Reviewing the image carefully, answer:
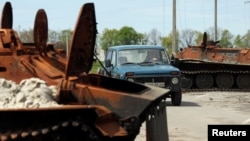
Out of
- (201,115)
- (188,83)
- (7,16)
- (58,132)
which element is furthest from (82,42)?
(188,83)

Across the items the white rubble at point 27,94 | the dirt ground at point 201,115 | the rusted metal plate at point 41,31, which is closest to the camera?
the white rubble at point 27,94

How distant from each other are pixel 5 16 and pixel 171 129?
4.84m

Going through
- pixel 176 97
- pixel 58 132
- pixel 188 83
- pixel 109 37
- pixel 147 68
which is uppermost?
pixel 58 132

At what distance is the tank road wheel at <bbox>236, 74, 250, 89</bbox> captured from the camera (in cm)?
2462

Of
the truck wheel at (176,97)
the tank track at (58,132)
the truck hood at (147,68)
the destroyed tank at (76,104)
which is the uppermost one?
the destroyed tank at (76,104)

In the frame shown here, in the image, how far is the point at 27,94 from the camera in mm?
5805

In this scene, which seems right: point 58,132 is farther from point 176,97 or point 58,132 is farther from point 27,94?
point 176,97

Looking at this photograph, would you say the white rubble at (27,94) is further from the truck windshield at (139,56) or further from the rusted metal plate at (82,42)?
the truck windshield at (139,56)

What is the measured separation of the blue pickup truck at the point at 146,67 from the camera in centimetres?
1605

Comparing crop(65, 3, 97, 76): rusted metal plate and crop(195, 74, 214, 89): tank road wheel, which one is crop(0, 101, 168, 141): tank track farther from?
crop(195, 74, 214, 89): tank road wheel

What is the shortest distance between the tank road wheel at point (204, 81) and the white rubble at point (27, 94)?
18.9 meters

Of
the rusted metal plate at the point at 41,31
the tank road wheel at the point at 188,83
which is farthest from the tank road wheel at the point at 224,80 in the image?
the rusted metal plate at the point at 41,31

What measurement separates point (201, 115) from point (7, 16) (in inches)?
295

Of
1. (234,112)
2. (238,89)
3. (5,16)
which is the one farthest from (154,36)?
(5,16)
